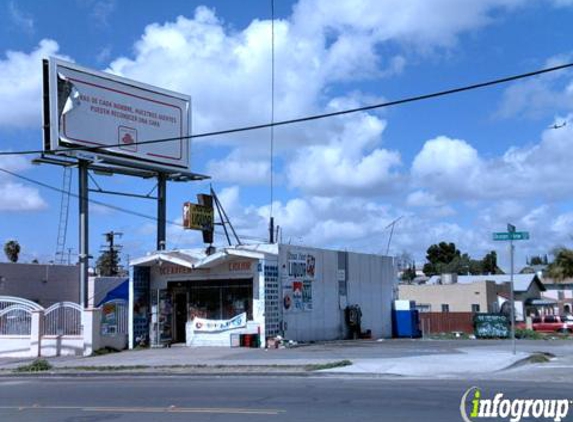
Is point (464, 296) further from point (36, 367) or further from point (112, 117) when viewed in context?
point (36, 367)

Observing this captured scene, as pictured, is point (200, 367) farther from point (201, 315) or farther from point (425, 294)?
point (425, 294)

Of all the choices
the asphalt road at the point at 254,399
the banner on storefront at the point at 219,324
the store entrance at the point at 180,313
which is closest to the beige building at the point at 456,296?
the store entrance at the point at 180,313

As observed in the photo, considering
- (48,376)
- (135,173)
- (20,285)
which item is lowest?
(48,376)

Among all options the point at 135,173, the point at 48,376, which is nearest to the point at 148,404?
the point at 48,376

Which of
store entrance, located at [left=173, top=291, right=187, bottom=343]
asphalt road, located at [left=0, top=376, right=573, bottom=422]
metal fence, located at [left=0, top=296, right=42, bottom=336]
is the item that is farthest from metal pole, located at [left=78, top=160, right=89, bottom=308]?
asphalt road, located at [left=0, top=376, right=573, bottom=422]

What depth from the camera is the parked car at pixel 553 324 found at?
52031 mm

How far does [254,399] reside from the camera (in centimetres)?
1400

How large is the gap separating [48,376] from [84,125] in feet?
46.9

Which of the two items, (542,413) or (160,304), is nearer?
(542,413)

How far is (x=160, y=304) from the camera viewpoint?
33750 millimetres

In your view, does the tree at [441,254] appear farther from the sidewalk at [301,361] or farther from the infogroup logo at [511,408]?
the infogroup logo at [511,408]

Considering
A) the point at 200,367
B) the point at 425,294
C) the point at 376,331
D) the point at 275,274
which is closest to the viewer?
the point at 200,367

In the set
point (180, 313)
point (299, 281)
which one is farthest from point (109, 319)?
point (299, 281)

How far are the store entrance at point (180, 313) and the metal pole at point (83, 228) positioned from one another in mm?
3986
